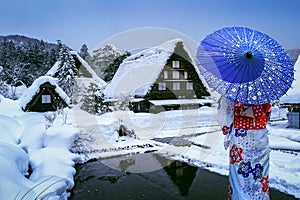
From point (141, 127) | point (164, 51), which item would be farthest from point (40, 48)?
point (141, 127)

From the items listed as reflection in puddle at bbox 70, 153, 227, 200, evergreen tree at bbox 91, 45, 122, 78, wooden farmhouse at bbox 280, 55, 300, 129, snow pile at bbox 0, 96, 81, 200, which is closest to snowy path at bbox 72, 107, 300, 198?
reflection in puddle at bbox 70, 153, 227, 200

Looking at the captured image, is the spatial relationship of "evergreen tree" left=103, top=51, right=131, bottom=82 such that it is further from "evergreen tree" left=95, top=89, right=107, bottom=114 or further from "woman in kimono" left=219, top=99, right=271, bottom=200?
"woman in kimono" left=219, top=99, right=271, bottom=200

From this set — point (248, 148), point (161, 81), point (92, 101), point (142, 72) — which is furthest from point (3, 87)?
point (248, 148)

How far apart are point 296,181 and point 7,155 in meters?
5.13

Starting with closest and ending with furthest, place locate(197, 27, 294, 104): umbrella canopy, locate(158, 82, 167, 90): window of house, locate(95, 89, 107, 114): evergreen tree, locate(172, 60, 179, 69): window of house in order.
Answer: locate(197, 27, 294, 104): umbrella canopy → locate(95, 89, 107, 114): evergreen tree → locate(158, 82, 167, 90): window of house → locate(172, 60, 179, 69): window of house

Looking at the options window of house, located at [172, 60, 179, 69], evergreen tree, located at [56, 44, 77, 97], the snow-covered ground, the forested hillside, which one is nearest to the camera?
the snow-covered ground

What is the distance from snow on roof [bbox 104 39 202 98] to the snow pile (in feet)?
35.5

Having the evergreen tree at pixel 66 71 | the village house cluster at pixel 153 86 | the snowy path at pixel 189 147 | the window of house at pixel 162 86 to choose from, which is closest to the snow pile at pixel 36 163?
the snowy path at pixel 189 147

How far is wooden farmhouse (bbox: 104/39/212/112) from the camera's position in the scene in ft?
59.0

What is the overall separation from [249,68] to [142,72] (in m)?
16.4

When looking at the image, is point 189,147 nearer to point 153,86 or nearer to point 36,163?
point 36,163

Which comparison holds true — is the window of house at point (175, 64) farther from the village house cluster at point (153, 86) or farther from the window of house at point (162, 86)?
the window of house at point (162, 86)

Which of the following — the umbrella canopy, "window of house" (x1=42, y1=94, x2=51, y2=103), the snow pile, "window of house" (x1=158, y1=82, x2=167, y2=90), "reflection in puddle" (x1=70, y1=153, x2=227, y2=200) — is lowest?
"reflection in puddle" (x1=70, y1=153, x2=227, y2=200)

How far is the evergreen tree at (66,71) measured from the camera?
22672 millimetres
